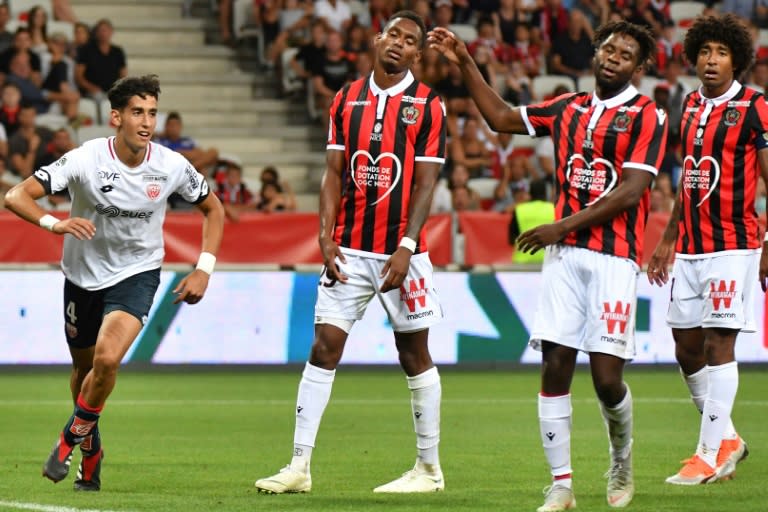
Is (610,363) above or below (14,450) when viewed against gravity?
above

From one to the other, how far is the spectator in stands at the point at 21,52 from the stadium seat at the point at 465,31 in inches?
252

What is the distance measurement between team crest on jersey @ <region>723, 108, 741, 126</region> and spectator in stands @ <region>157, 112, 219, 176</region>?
1167 centimetres

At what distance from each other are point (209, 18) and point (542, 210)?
10673 millimetres

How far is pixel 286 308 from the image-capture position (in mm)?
15742

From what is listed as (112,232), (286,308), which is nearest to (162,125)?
(286,308)

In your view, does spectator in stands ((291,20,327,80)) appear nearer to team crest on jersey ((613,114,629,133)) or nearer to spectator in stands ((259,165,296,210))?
spectator in stands ((259,165,296,210))

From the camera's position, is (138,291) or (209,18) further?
(209,18)

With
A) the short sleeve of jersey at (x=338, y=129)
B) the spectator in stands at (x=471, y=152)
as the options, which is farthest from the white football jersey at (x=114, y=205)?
the spectator in stands at (x=471, y=152)

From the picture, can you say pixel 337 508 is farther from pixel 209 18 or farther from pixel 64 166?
pixel 209 18

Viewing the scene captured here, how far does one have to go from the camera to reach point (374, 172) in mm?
8188

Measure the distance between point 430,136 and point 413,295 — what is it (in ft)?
2.76

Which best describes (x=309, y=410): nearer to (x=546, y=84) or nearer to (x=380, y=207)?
(x=380, y=207)

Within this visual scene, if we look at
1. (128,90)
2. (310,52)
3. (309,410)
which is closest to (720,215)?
(309,410)

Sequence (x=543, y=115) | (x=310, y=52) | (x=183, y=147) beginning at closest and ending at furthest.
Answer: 1. (x=543, y=115)
2. (x=183, y=147)
3. (x=310, y=52)
